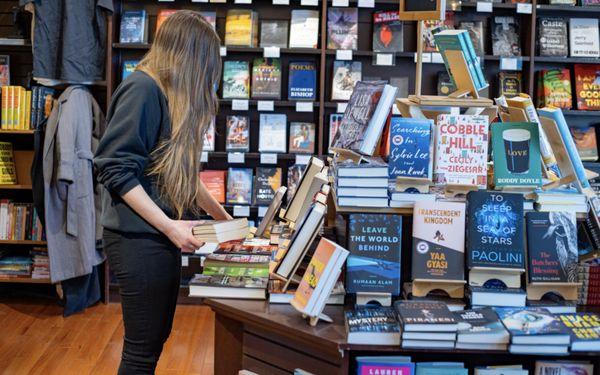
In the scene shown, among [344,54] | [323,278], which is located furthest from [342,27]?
[323,278]

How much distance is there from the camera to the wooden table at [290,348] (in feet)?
6.34

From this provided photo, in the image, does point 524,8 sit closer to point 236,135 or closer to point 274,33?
point 274,33

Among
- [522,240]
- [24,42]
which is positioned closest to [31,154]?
[24,42]

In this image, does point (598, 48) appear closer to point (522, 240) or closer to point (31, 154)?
point (522, 240)

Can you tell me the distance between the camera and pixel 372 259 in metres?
2.11

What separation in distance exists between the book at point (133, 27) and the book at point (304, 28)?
42.8 inches

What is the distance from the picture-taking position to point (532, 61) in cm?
475

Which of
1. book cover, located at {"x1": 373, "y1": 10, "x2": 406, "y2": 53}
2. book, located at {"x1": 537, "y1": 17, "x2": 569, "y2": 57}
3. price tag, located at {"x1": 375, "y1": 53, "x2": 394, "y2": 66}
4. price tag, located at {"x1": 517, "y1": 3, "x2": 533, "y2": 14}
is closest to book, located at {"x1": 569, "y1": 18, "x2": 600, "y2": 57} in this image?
book, located at {"x1": 537, "y1": 17, "x2": 569, "y2": 57}

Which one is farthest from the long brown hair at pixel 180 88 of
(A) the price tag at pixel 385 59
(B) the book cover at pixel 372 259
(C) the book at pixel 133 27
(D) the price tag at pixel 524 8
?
(D) the price tag at pixel 524 8

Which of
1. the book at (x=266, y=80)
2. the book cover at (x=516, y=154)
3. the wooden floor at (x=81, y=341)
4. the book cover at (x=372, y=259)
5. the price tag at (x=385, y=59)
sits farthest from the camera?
the book at (x=266, y=80)

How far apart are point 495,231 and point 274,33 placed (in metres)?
3.17

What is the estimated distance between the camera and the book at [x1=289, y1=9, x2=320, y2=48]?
15.8 feet

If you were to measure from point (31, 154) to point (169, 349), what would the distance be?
6.44ft

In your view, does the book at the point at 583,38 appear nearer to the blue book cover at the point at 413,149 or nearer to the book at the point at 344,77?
the book at the point at 344,77
